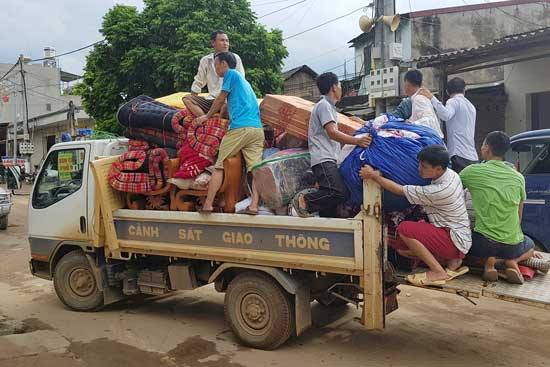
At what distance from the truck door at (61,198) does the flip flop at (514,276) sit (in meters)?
4.23

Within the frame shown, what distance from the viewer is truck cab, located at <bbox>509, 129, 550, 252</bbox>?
5801mm

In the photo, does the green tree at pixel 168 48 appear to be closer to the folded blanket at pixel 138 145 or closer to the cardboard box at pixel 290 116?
the folded blanket at pixel 138 145

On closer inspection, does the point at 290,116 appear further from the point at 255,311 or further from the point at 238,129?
the point at 255,311

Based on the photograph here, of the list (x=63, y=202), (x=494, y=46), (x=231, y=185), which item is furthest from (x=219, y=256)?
(x=494, y=46)

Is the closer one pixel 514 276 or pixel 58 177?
pixel 514 276

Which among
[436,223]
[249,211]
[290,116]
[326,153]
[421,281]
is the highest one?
[290,116]

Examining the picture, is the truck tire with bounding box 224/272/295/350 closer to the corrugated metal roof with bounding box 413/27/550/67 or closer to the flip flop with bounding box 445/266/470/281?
the flip flop with bounding box 445/266/470/281

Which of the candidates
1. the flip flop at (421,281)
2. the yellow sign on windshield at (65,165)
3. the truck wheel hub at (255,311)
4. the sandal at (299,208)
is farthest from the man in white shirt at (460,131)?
the yellow sign on windshield at (65,165)

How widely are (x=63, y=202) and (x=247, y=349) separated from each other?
2822 millimetres

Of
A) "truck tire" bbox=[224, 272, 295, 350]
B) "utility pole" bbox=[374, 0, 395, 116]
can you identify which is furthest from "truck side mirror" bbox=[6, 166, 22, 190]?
"truck tire" bbox=[224, 272, 295, 350]

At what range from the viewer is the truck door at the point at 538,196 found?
580cm

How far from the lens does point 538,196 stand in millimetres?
5844

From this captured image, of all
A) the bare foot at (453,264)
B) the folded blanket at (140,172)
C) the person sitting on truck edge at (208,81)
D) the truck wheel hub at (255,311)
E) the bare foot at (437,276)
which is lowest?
the truck wheel hub at (255,311)

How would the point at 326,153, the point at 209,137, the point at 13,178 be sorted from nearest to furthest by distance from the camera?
the point at 326,153, the point at 209,137, the point at 13,178
